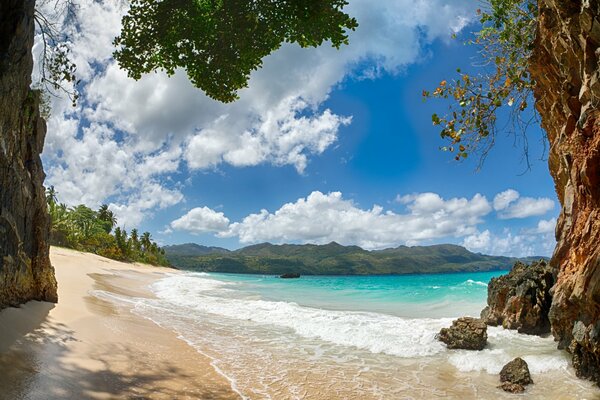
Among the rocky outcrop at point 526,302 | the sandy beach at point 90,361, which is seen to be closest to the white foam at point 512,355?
the rocky outcrop at point 526,302

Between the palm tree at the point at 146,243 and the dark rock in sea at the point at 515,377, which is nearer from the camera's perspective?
the dark rock in sea at the point at 515,377

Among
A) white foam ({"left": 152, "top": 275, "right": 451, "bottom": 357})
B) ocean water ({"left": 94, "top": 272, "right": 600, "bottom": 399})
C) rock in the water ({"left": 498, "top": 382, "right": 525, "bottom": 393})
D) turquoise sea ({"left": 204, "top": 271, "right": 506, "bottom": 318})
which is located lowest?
turquoise sea ({"left": 204, "top": 271, "right": 506, "bottom": 318})

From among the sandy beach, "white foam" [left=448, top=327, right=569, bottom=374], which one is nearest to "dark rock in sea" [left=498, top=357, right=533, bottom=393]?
"white foam" [left=448, top=327, right=569, bottom=374]

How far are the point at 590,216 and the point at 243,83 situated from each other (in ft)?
30.1

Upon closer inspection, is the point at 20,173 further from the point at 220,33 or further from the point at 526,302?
the point at 526,302

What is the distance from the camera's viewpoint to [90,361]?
7.54 m

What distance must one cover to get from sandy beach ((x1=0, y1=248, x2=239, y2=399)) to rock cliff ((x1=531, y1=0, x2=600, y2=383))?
29.1 ft

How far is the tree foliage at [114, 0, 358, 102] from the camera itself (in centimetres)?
748

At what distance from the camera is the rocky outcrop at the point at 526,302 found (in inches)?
564

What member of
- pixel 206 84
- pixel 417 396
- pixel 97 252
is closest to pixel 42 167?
pixel 206 84

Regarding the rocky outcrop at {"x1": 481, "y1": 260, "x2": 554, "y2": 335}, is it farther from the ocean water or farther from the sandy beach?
the sandy beach

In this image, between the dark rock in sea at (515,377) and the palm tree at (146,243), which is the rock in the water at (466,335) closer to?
the dark rock in sea at (515,377)

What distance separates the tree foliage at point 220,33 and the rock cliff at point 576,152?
16.1 feet

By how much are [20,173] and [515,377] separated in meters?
14.2
